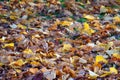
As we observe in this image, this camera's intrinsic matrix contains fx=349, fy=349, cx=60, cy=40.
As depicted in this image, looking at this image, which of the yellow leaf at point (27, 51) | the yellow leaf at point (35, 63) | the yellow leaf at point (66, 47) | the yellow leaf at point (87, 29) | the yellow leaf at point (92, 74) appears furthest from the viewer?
the yellow leaf at point (87, 29)

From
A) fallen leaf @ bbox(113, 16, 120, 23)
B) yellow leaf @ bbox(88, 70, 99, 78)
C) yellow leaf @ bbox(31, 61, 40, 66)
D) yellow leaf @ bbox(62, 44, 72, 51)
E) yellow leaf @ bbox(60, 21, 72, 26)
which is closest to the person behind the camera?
yellow leaf @ bbox(88, 70, 99, 78)

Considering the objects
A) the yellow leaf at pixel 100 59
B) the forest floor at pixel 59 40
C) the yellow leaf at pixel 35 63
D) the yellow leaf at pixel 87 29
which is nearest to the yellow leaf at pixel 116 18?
the forest floor at pixel 59 40

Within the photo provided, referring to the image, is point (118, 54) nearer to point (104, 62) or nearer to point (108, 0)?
point (104, 62)

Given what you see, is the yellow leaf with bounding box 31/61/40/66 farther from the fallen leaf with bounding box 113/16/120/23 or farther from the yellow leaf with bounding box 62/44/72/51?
the fallen leaf with bounding box 113/16/120/23

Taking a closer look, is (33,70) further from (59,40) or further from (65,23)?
(65,23)

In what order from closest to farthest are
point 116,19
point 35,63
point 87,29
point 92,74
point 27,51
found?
1. point 92,74
2. point 35,63
3. point 27,51
4. point 87,29
5. point 116,19

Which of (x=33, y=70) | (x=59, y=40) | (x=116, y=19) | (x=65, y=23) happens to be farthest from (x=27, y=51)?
(x=116, y=19)

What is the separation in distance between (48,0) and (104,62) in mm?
1856

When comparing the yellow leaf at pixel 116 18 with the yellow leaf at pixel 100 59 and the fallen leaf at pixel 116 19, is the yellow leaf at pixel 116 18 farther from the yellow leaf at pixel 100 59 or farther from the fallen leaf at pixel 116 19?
the yellow leaf at pixel 100 59

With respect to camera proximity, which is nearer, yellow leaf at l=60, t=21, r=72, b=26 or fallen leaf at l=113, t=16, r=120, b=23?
yellow leaf at l=60, t=21, r=72, b=26

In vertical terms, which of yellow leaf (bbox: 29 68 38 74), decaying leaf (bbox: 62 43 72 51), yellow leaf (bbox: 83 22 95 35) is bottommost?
yellow leaf (bbox: 29 68 38 74)

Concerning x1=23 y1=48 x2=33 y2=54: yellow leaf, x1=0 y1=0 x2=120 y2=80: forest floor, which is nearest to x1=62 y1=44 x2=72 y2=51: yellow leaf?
x1=0 y1=0 x2=120 y2=80: forest floor

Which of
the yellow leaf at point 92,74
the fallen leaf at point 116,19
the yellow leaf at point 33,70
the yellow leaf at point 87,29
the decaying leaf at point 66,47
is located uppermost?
the fallen leaf at point 116,19

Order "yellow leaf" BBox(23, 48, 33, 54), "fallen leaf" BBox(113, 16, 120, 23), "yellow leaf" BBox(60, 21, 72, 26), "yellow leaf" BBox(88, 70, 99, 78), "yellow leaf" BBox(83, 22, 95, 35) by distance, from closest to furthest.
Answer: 1. "yellow leaf" BBox(88, 70, 99, 78)
2. "yellow leaf" BBox(23, 48, 33, 54)
3. "yellow leaf" BBox(83, 22, 95, 35)
4. "yellow leaf" BBox(60, 21, 72, 26)
5. "fallen leaf" BBox(113, 16, 120, 23)
